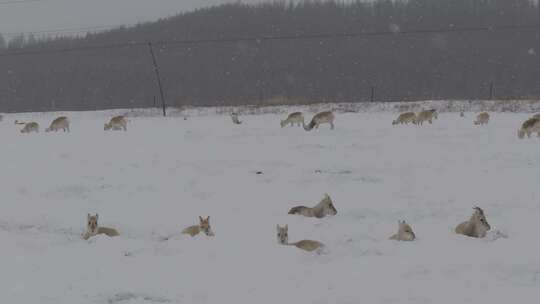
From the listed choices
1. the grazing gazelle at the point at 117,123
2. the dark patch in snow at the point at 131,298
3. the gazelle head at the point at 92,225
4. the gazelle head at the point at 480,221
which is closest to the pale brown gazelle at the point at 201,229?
the gazelle head at the point at 92,225

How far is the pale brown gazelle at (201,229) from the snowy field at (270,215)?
0.31m

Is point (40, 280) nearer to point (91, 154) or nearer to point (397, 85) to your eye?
point (91, 154)

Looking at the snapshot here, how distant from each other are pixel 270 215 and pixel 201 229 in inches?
84.2

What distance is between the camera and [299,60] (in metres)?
134

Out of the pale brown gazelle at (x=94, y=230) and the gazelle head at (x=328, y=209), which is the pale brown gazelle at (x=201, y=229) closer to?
the pale brown gazelle at (x=94, y=230)

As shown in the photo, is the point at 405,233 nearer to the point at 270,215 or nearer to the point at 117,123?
the point at 270,215

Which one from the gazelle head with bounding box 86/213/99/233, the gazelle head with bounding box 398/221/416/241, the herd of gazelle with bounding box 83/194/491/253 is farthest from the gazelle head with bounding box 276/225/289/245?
the gazelle head with bounding box 86/213/99/233

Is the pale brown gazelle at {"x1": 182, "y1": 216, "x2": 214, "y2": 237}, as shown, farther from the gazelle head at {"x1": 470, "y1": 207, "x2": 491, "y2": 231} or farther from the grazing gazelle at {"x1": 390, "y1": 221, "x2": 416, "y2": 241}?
the gazelle head at {"x1": 470, "y1": 207, "x2": 491, "y2": 231}

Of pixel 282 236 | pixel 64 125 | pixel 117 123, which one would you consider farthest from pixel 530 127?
pixel 64 125

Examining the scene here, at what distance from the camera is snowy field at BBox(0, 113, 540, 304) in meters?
8.65

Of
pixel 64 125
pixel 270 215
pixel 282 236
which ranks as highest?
pixel 64 125

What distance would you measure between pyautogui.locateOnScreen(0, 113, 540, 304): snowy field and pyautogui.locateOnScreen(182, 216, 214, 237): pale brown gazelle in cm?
31

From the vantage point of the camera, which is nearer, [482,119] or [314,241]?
[314,241]

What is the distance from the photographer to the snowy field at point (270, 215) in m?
8.65
